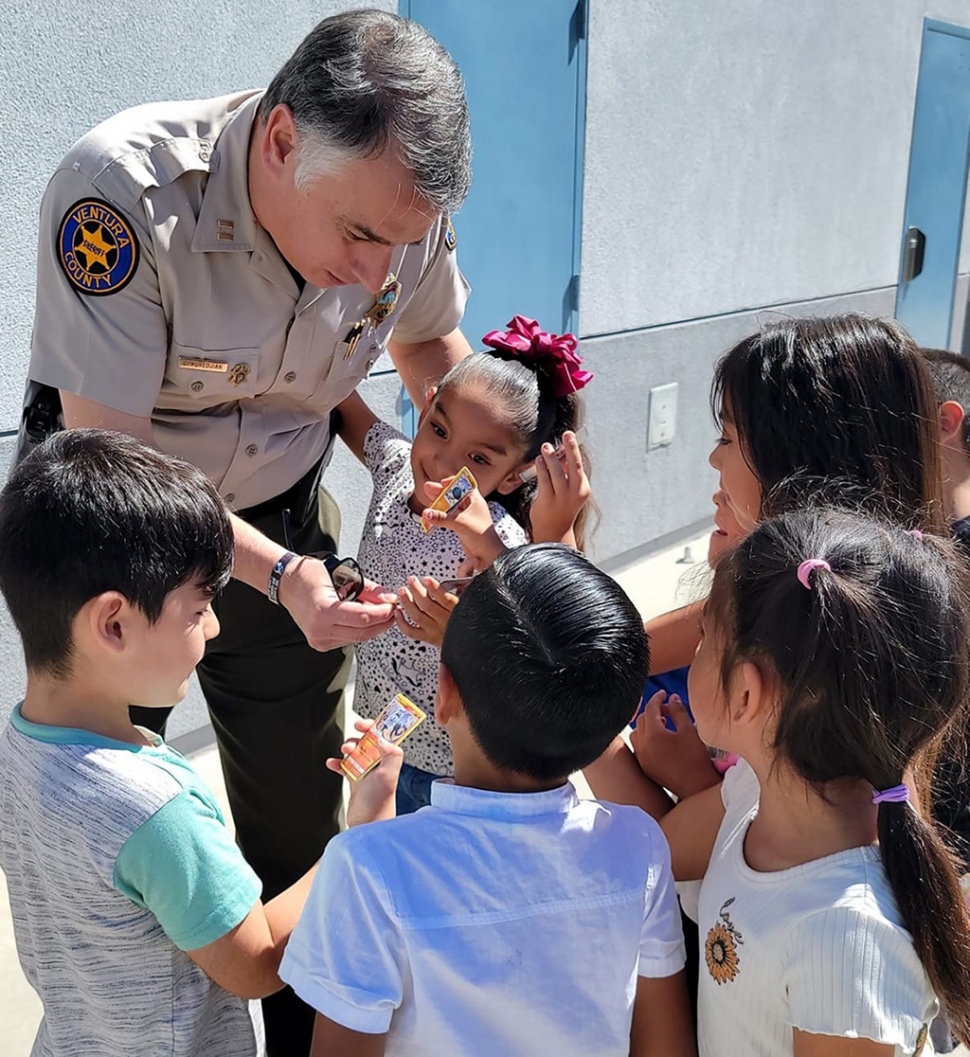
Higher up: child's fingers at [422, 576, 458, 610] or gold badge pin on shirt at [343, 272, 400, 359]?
gold badge pin on shirt at [343, 272, 400, 359]

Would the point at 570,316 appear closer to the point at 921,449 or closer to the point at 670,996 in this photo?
the point at 921,449

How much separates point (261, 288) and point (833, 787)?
127 centimetres

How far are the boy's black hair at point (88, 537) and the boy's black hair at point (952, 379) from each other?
5.15 ft

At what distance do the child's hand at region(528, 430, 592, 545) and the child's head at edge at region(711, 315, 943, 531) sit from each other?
37 centimetres

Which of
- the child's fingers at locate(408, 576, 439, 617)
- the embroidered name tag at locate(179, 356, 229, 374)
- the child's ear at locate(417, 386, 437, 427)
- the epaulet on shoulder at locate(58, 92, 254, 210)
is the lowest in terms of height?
the child's fingers at locate(408, 576, 439, 617)

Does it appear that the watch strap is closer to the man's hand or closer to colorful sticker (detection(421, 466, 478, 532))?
the man's hand

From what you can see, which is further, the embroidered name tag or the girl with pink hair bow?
the girl with pink hair bow

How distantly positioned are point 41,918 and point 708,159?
174 inches

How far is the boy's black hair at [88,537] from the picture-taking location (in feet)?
4.28

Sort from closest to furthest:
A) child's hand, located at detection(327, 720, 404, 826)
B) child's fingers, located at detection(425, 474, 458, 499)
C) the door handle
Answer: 1. child's hand, located at detection(327, 720, 404, 826)
2. child's fingers, located at detection(425, 474, 458, 499)
3. the door handle

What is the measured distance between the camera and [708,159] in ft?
16.3

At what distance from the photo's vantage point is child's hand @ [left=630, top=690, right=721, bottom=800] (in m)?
1.69

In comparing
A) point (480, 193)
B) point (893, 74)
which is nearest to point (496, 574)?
point (480, 193)

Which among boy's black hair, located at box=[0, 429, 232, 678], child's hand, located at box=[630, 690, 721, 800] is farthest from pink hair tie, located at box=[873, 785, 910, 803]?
boy's black hair, located at box=[0, 429, 232, 678]
